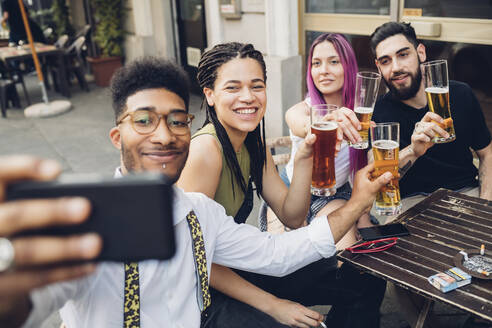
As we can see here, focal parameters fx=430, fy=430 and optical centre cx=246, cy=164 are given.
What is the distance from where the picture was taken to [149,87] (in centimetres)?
150

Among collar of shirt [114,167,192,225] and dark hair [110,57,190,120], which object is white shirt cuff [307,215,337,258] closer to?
collar of shirt [114,167,192,225]

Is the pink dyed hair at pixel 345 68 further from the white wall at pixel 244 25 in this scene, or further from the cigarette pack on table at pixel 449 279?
the white wall at pixel 244 25

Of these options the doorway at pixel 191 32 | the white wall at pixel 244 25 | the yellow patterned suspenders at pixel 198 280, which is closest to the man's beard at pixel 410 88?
the yellow patterned suspenders at pixel 198 280

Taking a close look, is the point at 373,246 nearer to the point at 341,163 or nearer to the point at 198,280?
the point at 198,280

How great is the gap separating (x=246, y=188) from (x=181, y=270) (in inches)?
32.7

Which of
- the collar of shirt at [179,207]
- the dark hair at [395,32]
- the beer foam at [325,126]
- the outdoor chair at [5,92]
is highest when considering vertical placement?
the dark hair at [395,32]

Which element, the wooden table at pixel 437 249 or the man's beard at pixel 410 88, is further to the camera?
the man's beard at pixel 410 88

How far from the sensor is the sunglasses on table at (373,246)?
1.79 meters

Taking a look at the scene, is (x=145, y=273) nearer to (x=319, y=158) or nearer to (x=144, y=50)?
(x=319, y=158)

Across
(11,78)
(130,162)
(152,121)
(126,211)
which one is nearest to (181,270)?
(130,162)

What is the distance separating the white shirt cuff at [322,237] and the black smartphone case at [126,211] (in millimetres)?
1224

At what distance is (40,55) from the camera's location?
27.1ft

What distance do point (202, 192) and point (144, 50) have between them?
7541 millimetres

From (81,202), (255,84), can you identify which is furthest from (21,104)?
(81,202)
